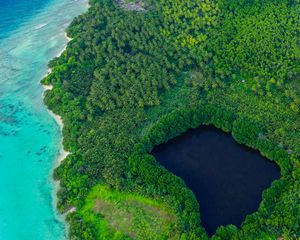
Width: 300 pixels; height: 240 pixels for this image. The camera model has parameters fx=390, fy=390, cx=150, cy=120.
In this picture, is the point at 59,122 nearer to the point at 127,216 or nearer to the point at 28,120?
the point at 28,120

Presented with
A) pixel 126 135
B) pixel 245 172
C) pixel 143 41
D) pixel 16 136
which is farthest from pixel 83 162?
pixel 143 41

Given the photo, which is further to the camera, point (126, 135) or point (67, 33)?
point (67, 33)

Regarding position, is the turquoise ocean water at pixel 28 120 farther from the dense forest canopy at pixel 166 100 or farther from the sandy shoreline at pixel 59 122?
the dense forest canopy at pixel 166 100

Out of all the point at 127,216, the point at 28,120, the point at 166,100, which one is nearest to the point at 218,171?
the point at 127,216

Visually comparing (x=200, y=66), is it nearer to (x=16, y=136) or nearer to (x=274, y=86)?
(x=274, y=86)

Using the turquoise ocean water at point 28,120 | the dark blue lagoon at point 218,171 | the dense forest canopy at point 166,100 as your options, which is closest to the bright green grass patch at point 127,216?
the dense forest canopy at point 166,100

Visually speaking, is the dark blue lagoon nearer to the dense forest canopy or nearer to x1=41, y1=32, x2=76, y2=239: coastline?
the dense forest canopy
